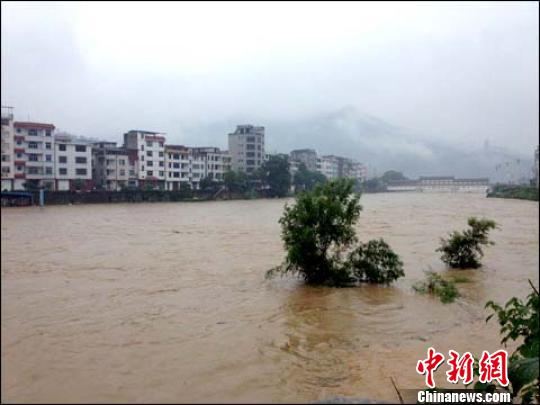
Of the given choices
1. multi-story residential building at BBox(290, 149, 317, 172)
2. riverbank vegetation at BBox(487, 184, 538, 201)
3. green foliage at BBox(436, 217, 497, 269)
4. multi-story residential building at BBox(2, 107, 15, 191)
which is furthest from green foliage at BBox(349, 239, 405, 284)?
multi-story residential building at BBox(290, 149, 317, 172)

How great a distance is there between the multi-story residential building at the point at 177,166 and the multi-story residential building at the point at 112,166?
3.23 meters

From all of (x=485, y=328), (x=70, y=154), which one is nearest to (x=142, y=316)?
(x=485, y=328)

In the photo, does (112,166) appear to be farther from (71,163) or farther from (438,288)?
(438,288)

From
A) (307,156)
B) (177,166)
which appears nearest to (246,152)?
(177,166)

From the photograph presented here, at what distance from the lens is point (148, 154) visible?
42469mm

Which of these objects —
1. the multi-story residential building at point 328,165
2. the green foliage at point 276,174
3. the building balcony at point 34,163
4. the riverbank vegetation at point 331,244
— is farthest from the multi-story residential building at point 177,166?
the riverbank vegetation at point 331,244

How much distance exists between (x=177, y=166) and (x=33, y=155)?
12.4 meters

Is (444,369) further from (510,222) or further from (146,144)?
(146,144)

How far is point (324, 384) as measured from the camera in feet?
18.2

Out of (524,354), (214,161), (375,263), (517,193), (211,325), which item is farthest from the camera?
(517,193)

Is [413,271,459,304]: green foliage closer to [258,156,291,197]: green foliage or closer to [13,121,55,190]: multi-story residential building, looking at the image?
[13,121,55,190]: multi-story residential building

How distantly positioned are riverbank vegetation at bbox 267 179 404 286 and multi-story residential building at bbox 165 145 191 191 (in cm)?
3239

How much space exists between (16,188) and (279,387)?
34453mm

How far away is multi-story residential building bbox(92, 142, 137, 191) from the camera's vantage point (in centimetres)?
4075
